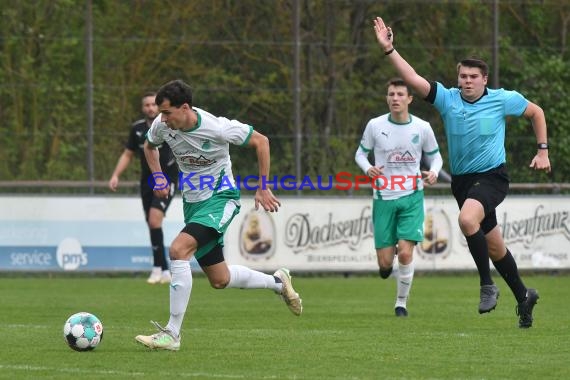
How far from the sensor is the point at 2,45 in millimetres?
20438

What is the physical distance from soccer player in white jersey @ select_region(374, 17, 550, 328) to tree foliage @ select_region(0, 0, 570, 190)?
33.5 ft

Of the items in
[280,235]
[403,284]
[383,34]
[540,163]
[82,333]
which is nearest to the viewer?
[82,333]

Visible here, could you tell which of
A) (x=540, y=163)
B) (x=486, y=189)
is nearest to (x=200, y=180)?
(x=486, y=189)

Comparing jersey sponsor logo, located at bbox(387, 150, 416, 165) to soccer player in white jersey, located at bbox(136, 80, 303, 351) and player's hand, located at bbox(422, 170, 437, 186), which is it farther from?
soccer player in white jersey, located at bbox(136, 80, 303, 351)

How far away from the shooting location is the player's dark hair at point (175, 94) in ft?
28.8

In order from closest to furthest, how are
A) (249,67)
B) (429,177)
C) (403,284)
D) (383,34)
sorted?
(383,34)
(429,177)
(403,284)
(249,67)

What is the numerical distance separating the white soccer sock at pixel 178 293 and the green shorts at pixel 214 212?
388 mm

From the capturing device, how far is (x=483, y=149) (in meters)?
10.4

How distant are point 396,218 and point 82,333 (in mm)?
4793

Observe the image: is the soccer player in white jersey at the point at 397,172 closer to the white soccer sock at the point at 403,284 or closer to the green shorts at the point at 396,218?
the green shorts at the point at 396,218

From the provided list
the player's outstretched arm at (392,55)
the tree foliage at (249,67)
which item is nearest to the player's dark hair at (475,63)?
the player's outstretched arm at (392,55)

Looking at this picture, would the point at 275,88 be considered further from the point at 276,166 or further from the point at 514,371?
the point at 514,371

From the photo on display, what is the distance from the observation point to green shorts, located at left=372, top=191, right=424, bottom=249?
12.5m

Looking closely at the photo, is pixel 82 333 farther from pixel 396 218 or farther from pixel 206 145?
pixel 396 218
